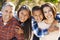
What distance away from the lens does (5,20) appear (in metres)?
2.18

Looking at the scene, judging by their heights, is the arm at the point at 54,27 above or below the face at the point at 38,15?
below

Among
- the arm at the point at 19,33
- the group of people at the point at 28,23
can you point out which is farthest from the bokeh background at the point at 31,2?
the arm at the point at 19,33

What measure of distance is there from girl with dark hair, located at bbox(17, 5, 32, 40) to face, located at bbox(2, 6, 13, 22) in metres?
0.07

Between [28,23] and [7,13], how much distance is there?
0.19 m

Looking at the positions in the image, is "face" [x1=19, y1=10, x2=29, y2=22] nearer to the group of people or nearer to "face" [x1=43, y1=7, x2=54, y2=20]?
the group of people

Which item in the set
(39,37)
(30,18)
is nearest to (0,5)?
(30,18)

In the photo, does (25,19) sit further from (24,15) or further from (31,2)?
(31,2)

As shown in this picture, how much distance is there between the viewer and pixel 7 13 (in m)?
2.16

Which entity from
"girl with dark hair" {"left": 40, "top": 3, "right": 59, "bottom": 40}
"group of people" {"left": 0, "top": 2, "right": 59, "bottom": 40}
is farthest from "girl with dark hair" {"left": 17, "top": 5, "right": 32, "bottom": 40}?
"girl with dark hair" {"left": 40, "top": 3, "right": 59, "bottom": 40}

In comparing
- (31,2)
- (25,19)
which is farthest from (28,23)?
(31,2)

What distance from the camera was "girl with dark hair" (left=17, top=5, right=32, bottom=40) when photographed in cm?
213

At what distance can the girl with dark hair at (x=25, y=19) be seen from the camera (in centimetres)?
213

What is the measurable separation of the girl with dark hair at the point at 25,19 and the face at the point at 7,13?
7 centimetres

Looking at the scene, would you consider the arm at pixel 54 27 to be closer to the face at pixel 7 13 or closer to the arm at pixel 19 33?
the arm at pixel 19 33
